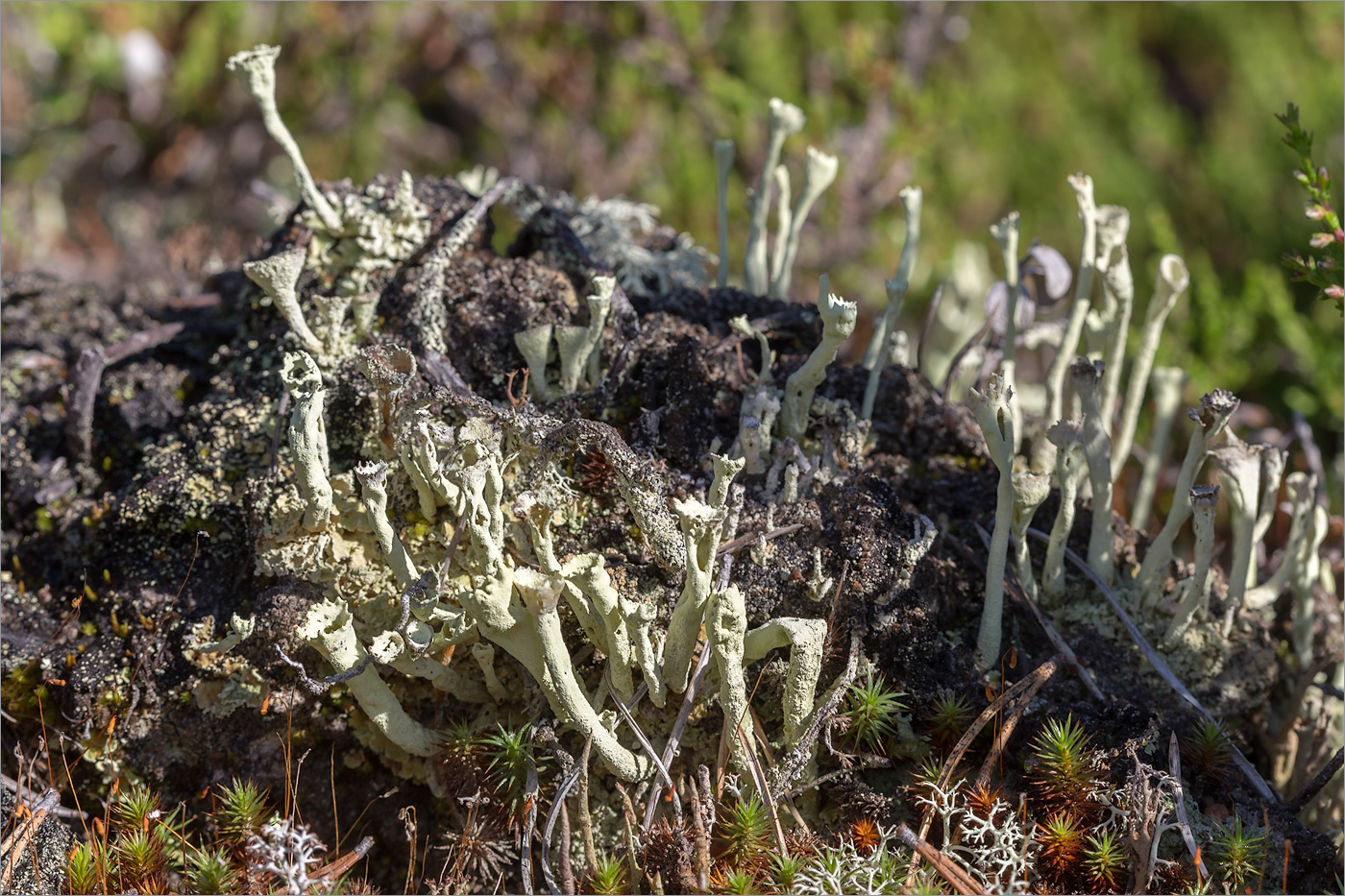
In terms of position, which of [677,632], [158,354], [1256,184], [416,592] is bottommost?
[1256,184]

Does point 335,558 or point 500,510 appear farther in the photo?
point 335,558

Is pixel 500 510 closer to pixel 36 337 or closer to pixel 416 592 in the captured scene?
pixel 416 592

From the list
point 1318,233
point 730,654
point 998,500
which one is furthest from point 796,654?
point 1318,233

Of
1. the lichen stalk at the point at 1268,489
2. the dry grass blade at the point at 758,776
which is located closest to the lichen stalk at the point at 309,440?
→ the dry grass blade at the point at 758,776

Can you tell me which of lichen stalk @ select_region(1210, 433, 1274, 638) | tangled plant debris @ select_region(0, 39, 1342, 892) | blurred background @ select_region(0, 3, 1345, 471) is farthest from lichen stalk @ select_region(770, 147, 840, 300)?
blurred background @ select_region(0, 3, 1345, 471)

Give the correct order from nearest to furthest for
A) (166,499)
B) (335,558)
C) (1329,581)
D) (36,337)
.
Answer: (335,558) < (166,499) < (1329,581) < (36,337)

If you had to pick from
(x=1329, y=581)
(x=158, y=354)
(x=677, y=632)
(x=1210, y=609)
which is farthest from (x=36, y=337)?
(x=1329, y=581)

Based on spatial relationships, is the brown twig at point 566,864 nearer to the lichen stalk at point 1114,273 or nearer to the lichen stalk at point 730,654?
the lichen stalk at point 730,654

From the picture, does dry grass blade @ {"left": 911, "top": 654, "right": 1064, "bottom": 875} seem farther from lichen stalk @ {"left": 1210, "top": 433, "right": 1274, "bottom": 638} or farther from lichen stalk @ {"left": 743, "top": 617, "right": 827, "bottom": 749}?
lichen stalk @ {"left": 1210, "top": 433, "right": 1274, "bottom": 638}
